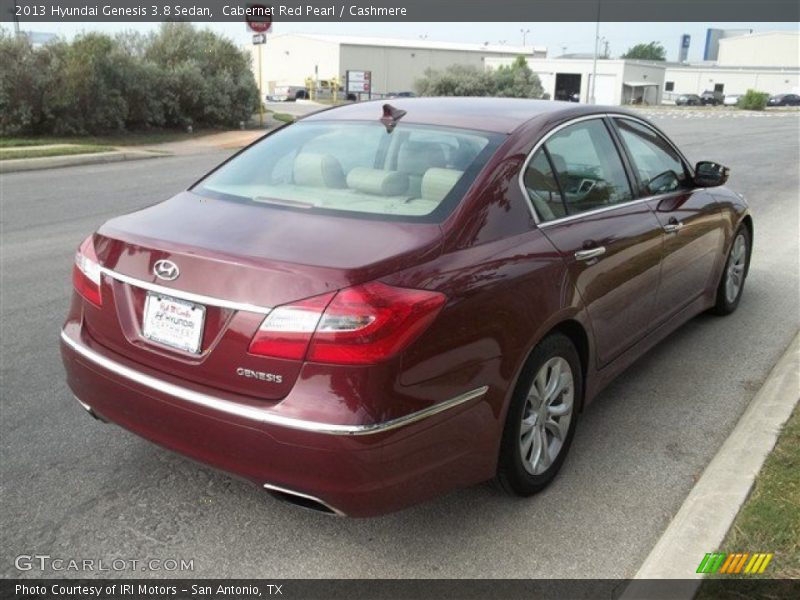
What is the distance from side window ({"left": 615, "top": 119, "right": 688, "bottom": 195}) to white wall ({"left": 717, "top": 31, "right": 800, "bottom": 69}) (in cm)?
11143

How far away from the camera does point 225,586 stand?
2684mm

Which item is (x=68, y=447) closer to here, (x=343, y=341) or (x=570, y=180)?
(x=343, y=341)

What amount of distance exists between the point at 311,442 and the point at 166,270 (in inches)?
32.5

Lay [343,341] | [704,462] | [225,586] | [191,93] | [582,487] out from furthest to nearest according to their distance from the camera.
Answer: [191,93]
[704,462]
[582,487]
[225,586]
[343,341]

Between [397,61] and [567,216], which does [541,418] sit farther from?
[397,61]

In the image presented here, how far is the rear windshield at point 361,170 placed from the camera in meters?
3.01

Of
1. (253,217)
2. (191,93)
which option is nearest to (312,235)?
(253,217)

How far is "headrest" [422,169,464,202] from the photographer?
118 inches

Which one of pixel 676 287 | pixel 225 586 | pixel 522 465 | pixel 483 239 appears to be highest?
pixel 483 239

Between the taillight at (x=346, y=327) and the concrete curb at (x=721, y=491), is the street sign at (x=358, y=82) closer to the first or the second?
the concrete curb at (x=721, y=491)

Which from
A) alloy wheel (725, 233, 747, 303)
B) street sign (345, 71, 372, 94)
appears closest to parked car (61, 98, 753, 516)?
alloy wheel (725, 233, 747, 303)

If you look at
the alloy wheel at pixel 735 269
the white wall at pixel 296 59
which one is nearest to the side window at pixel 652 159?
the alloy wheel at pixel 735 269

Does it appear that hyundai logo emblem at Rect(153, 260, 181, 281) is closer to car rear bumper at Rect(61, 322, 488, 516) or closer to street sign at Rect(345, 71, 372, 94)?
car rear bumper at Rect(61, 322, 488, 516)

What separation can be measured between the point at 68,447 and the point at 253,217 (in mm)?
1586
